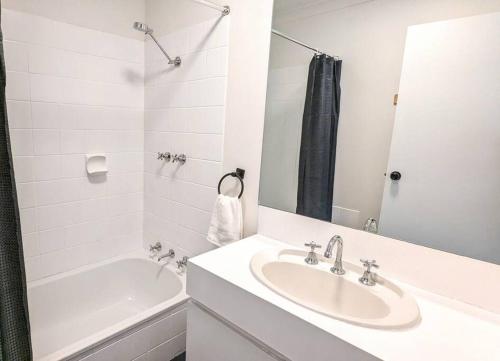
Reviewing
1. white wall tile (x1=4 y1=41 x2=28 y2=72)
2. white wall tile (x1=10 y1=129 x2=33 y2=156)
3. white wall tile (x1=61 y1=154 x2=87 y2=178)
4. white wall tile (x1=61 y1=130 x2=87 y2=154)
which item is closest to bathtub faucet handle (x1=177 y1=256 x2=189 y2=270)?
white wall tile (x1=61 y1=154 x2=87 y2=178)

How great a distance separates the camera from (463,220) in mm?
951

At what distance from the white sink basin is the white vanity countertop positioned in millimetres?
27

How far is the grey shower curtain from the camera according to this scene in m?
1.23

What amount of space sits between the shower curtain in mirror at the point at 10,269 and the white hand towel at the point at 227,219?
2.76 feet

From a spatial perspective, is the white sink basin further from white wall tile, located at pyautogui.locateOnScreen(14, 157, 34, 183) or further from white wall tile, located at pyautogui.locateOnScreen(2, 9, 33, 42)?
white wall tile, located at pyautogui.locateOnScreen(2, 9, 33, 42)

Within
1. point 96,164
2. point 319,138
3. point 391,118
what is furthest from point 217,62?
point 96,164

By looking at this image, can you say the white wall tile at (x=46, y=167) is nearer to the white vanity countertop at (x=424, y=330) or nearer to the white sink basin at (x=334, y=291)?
the white vanity countertop at (x=424, y=330)

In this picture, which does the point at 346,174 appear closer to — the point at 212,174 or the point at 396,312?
the point at 396,312

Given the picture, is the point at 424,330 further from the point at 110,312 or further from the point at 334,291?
the point at 110,312

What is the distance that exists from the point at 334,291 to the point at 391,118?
71cm

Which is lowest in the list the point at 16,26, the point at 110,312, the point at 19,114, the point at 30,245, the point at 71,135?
the point at 110,312

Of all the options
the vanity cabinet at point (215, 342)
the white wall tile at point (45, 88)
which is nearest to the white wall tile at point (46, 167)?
the white wall tile at point (45, 88)

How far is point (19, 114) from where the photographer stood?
1.58 metres

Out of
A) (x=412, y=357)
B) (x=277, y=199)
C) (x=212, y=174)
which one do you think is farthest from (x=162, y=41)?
(x=412, y=357)
